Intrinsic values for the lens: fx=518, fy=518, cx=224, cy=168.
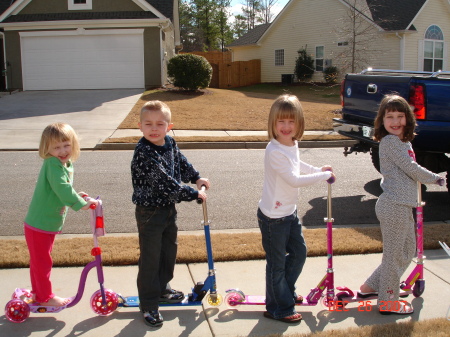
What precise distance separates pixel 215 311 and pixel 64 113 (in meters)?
15.6

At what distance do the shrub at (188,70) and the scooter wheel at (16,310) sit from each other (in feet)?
60.3

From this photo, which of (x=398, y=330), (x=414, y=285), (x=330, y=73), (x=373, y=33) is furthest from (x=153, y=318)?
(x=330, y=73)

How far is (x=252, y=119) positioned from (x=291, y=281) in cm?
1323

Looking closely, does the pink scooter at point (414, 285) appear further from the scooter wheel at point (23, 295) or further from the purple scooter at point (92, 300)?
the scooter wheel at point (23, 295)

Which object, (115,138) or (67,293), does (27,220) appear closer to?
(67,293)

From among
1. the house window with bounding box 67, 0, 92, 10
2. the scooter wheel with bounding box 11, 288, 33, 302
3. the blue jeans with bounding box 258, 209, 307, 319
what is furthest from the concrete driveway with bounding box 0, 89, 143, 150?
the blue jeans with bounding box 258, 209, 307, 319

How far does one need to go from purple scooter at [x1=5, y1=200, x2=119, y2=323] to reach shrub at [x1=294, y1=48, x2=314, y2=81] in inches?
1098

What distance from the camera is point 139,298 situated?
12.0 ft

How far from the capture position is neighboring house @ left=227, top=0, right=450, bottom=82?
1046 inches

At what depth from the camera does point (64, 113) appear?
18.1 metres

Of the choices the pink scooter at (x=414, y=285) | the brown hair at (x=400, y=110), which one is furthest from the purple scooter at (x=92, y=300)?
the brown hair at (x=400, y=110)

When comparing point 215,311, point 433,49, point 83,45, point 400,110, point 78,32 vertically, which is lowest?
point 215,311

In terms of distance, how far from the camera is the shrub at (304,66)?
30.4m

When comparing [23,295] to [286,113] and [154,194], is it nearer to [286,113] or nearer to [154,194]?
[154,194]
